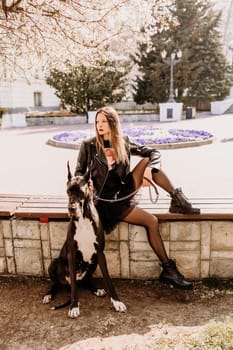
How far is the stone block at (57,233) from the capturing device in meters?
4.21

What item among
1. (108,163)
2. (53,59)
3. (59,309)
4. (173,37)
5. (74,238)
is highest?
(173,37)

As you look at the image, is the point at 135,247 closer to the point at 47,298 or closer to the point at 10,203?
the point at 47,298

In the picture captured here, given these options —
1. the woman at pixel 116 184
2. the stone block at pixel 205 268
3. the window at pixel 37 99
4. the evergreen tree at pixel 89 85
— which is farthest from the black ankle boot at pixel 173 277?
the window at pixel 37 99

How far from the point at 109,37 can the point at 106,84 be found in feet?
66.0

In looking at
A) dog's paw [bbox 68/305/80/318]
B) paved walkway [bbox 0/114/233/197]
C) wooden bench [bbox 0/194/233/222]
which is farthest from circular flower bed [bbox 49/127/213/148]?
dog's paw [bbox 68/305/80/318]

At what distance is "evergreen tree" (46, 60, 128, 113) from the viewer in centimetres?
2839

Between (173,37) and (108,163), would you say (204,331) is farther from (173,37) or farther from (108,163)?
(173,37)

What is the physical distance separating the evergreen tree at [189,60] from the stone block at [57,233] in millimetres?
31205

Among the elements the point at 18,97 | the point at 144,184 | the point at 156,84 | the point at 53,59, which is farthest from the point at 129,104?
the point at 144,184

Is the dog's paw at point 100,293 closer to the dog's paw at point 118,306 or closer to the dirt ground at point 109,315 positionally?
the dirt ground at point 109,315

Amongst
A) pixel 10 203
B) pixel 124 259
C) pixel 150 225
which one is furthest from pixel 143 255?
pixel 10 203

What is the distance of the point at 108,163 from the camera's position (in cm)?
387

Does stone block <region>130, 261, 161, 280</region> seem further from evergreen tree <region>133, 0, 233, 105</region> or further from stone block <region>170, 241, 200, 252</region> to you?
evergreen tree <region>133, 0, 233, 105</region>

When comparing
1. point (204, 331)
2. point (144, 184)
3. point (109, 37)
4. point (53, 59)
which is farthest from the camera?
point (53, 59)
